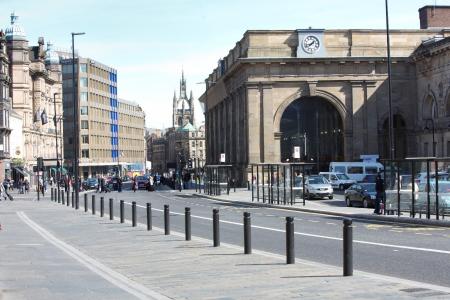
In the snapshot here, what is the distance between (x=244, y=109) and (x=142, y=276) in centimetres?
7199

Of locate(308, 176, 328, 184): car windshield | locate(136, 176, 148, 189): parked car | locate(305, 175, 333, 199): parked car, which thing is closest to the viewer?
locate(305, 175, 333, 199): parked car

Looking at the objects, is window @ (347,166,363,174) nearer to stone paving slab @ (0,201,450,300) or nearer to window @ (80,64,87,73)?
stone paving slab @ (0,201,450,300)

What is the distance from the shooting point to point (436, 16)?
97062mm

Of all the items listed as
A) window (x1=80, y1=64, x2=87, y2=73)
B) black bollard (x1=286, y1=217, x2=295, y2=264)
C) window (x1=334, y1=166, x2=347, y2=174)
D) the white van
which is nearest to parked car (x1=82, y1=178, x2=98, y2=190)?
window (x1=334, y1=166, x2=347, y2=174)

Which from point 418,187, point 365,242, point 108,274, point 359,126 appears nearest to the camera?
point 108,274

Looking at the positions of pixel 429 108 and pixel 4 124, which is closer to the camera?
pixel 429 108

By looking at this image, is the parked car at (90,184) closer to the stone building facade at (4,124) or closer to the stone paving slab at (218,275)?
the stone building facade at (4,124)

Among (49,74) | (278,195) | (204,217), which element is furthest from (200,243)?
(49,74)

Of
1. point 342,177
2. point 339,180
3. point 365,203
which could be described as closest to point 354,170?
point 342,177

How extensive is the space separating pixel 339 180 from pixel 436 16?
3644 cm

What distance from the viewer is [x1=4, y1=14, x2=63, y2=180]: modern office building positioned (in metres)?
116

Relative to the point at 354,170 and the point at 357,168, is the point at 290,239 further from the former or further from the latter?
the point at 354,170

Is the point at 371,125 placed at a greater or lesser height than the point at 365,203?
greater

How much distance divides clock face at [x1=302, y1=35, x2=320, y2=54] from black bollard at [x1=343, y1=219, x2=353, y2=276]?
7097 cm
